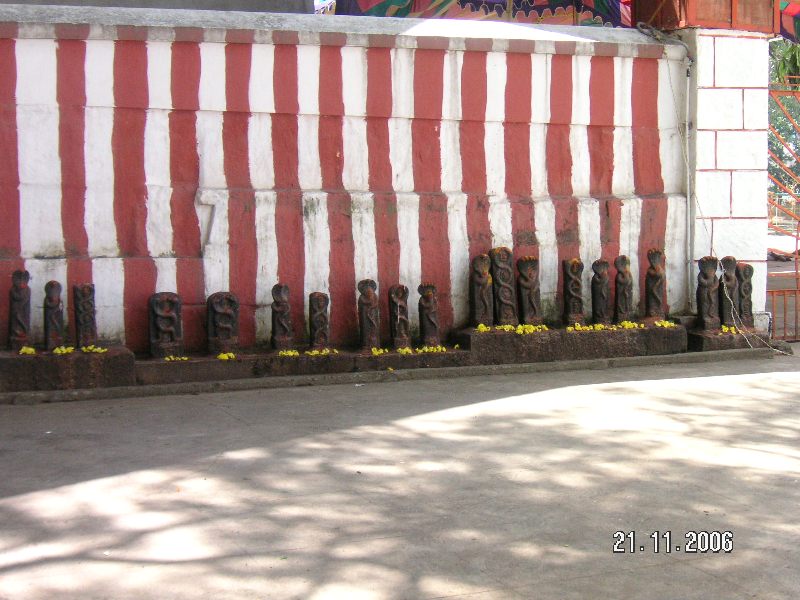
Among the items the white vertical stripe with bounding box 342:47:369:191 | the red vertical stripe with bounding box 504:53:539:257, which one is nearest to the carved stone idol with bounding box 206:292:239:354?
the white vertical stripe with bounding box 342:47:369:191

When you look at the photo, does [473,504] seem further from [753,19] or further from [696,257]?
[753,19]

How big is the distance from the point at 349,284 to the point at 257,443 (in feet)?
10.8

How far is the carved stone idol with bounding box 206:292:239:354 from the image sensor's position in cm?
878

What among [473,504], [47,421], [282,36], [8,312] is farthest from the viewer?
[282,36]

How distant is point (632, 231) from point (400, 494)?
5.80 meters

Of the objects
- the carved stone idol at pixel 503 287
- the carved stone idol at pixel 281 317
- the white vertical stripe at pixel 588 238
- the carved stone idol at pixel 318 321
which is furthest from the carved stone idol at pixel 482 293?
the carved stone idol at pixel 281 317

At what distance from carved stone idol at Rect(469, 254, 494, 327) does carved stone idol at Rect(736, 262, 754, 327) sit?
258cm

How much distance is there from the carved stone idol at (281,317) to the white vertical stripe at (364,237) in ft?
2.78

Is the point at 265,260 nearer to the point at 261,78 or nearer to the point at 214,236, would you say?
the point at 214,236

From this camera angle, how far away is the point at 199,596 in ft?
13.0

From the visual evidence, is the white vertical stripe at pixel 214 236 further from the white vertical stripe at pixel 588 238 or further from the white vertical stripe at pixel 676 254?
the white vertical stripe at pixel 676 254

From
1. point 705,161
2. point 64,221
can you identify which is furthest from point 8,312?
point 705,161

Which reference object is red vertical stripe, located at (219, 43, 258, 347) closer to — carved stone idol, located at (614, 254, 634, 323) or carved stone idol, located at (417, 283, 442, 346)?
carved stone idol, located at (417, 283, 442, 346)

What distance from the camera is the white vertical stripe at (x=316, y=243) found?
939 cm
